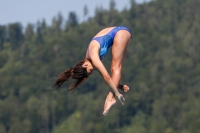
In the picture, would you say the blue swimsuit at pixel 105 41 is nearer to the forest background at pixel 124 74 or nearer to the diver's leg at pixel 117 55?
the diver's leg at pixel 117 55

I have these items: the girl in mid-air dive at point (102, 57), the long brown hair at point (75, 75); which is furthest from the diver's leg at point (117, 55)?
the long brown hair at point (75, 75)

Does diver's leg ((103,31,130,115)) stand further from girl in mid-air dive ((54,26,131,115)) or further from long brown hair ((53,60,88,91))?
long brown hair ((53,60,88,91))

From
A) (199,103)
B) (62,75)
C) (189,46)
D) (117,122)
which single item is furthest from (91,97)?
(62,75)

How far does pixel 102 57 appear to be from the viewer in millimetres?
13625

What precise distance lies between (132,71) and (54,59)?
12034 millimetres

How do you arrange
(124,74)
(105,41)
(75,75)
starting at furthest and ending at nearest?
(124,74) → (75,75) → (105,41)

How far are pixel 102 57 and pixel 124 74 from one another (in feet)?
361

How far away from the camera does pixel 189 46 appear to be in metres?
141

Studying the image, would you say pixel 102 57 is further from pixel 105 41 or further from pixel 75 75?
pixel 75 75

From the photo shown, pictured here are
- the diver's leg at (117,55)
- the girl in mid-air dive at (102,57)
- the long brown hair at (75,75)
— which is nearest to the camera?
the girl in mid-air dive at (102,57)

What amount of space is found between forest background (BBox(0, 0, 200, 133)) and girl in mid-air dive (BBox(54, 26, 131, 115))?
49.6m

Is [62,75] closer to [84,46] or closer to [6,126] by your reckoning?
[6,126]

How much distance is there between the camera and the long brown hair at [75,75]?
13.6m

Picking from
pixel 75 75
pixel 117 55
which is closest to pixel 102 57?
pixel 117 55
